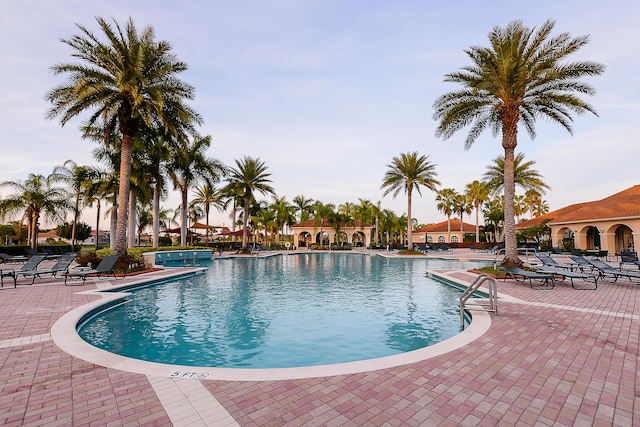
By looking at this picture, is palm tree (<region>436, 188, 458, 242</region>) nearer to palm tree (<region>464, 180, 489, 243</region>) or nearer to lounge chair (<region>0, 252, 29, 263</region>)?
palm tree (<region>464, 180, 489, 243</region>)

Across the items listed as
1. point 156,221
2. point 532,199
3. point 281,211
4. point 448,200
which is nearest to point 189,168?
point 156,221

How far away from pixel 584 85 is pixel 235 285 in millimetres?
17902

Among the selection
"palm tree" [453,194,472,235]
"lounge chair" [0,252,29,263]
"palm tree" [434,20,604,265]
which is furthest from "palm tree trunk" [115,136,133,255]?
"palm tree" [453,194,472,235]

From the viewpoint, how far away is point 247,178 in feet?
113

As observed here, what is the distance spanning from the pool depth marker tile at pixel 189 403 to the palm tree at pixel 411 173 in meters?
31.6

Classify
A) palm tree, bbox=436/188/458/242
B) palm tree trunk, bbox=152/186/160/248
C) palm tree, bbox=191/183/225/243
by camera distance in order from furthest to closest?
palm tree, bbox=436/188/458/242 → palm tree, bbox=191/183/225/243 → palm tree trunk, bbox=152/186/160/248

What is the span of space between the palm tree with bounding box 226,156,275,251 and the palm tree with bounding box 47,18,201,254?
58.9 ft

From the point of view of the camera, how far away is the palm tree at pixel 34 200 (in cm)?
2836

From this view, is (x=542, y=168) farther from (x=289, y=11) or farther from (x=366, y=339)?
(x=366, y=339)

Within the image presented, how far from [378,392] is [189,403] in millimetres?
1984

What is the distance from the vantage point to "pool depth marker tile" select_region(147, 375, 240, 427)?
2908 millimetres

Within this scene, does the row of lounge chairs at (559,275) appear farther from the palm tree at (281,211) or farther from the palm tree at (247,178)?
the palm tree at (281,211)

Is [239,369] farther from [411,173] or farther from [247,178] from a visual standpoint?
[411,173]

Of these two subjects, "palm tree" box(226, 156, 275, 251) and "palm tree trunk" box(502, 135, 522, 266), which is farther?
"palm tree" box(226, 156, 275, 251)
